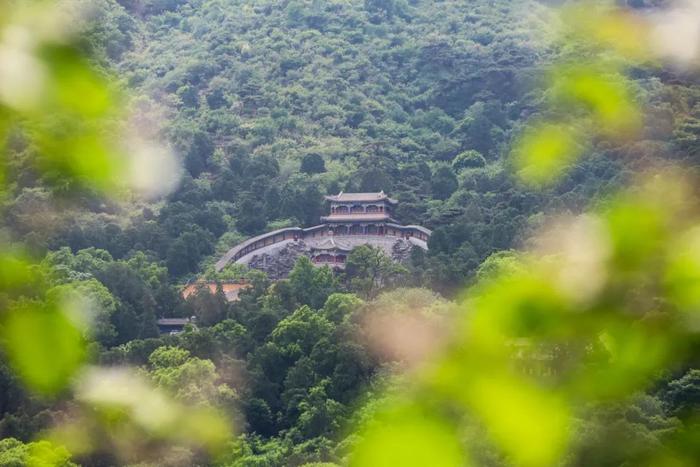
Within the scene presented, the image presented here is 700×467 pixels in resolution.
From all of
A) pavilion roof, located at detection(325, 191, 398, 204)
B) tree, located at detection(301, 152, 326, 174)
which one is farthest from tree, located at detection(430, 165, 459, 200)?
tree, located at detection(301, 152, 326, 174)

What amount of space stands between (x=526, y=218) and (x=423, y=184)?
5903mm

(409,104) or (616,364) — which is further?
(409,104)

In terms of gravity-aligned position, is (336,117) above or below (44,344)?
above

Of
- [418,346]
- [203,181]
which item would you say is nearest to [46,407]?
[418,346]

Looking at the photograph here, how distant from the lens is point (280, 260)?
21.7m

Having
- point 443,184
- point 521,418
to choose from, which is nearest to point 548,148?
point 521,418

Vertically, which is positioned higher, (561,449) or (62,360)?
(62,360)

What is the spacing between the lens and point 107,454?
424 inches

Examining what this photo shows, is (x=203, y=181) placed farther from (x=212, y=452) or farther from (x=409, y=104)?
(x=212, y=452)

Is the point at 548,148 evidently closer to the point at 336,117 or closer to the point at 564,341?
the point at 564,341

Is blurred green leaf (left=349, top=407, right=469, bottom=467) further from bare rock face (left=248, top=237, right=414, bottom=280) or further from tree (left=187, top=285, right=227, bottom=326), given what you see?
bare rock face (left=248, top=237, right=414, bottom=280)

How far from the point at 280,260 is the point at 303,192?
2890 mm

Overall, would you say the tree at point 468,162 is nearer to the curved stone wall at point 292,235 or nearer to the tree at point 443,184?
the tree at point 443,184

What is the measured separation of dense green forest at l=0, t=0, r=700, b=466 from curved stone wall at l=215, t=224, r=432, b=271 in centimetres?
39
